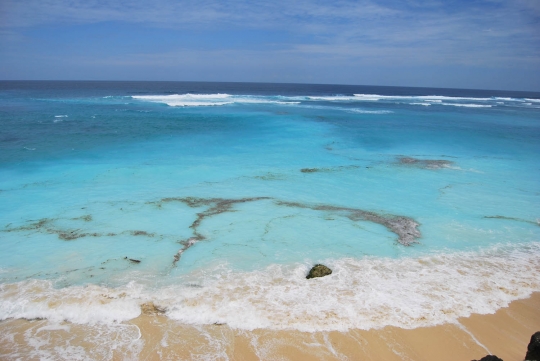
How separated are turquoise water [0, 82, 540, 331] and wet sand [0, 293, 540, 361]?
22 cm

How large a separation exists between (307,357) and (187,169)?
10166 mm

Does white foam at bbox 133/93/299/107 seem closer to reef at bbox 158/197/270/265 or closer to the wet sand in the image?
reef at bbox 158/197/270/265

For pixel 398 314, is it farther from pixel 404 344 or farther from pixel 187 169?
pixel 187 169

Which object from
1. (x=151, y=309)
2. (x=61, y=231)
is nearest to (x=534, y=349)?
(x=151, y=309)

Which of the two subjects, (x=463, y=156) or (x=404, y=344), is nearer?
(x=404, y=344)

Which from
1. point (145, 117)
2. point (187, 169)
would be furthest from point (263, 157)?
point (145, 117)

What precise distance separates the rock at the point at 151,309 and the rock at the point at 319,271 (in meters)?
2.70

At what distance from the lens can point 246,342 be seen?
504 centimetres

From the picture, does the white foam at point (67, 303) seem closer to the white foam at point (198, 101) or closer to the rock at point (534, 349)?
the rock at point (534, 349)

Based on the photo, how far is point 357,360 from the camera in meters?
4.80

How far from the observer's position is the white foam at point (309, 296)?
5520 millimetres

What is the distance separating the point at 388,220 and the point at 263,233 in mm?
3418

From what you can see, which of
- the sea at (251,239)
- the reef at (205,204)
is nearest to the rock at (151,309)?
the sea at (251,239)

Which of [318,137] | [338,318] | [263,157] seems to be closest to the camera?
[338,318]
